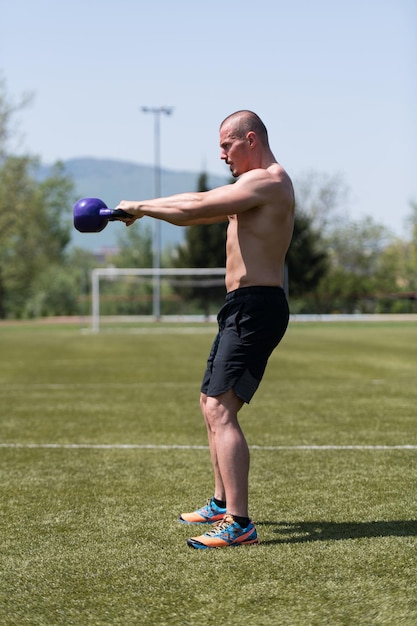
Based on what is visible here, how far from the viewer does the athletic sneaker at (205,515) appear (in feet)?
16.5

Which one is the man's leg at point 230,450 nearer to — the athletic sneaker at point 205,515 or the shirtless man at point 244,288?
the shirtless man at point 244,288

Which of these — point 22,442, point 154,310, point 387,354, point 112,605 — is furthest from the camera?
point 154,310

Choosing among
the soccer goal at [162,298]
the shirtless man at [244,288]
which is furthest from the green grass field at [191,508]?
the soccer goal at [162,298]

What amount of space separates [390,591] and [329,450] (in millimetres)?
3760

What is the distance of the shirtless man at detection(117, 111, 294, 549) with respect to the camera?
4.68 meters

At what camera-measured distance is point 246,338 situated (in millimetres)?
4723

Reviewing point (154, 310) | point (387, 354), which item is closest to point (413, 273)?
point (154, 310)

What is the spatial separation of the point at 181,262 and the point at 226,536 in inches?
2393

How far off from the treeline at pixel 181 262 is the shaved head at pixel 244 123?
150 feet

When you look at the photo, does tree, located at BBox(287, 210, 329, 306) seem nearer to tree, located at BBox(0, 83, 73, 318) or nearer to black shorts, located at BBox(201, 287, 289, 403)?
tree, located at BBox(0, 83, 73, 318)

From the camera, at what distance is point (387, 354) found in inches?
805

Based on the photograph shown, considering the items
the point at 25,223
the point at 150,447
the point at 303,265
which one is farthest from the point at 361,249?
the point at 150,447

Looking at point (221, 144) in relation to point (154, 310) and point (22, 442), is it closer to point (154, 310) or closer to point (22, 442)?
point (22, 442)

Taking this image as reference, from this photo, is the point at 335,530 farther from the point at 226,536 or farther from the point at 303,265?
the point at 303,265
